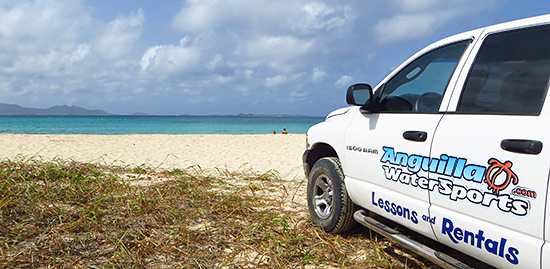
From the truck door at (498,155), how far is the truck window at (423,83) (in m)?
0.25

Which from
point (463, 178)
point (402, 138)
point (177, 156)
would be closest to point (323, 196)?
point (402, 138)

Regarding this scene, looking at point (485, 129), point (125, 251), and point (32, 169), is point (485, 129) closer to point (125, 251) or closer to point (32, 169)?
point (125, 251)

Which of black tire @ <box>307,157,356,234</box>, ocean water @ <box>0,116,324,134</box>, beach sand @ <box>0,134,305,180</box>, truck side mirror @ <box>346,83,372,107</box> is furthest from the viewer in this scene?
ocean water @ <box>0,116,324,134</box>

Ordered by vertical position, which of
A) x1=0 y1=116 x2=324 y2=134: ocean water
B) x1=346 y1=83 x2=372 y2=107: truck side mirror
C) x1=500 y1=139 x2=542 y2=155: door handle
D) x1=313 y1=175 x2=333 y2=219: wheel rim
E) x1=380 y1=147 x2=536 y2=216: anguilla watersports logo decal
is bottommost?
x1=0 y1=116 x2=324 y2=134: ocean water

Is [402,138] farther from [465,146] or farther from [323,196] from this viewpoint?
[323,196]

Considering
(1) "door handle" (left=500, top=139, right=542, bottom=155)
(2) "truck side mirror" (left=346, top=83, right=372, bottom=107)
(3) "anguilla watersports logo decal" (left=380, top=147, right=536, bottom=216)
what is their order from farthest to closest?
(2) "truck side mirror" (left=346, top=83, right=372, bottom=107), (3) "anguilla watersports logo decal" (left=380, top=147, right=536, bottom=216), (1) "door handle" (left=500, top=139, right=542, bottom=155)

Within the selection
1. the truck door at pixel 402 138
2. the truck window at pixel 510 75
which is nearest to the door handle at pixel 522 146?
the truck window at pixel 510 75

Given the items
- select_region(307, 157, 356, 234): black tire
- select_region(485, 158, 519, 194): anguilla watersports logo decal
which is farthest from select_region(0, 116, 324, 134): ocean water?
select_region(485, 158, 519, 194): anguilla watersports logo decal

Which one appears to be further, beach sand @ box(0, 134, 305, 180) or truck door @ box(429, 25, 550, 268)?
beach sand @ box(0, 134, 305, 180)

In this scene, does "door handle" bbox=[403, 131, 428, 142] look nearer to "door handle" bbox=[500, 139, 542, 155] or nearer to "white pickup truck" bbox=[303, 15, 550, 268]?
"white pickup truck" bbox=[303, 15, 550, 268]

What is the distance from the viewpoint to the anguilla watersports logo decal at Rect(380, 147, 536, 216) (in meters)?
2.19

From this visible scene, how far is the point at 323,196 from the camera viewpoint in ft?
14.7

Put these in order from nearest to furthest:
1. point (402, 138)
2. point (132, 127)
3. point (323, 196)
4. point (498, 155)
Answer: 1. point (498, 155)
2. point (402, 138)
3. point (323, 196)
4. point (132, 127)

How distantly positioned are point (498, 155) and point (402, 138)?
0.89 metres
